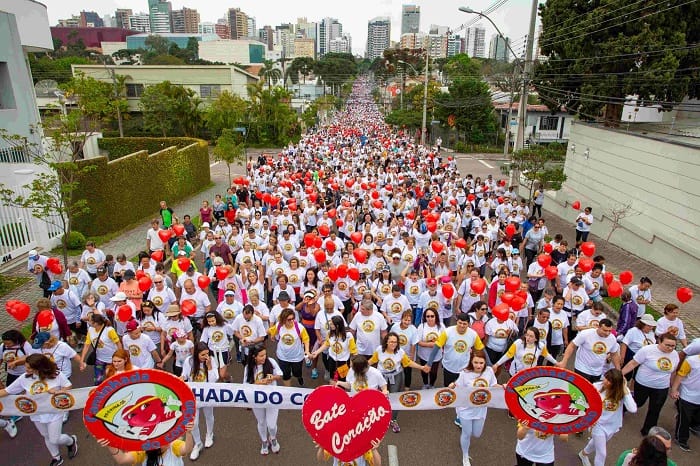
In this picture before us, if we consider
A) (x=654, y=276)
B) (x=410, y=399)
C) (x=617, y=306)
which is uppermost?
(x=410, y=399)

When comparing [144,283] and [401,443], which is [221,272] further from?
[401,443]

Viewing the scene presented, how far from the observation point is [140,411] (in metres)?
3.81

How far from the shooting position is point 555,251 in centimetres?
927

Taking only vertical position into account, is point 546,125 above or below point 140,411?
below

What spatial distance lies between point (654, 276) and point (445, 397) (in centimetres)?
967

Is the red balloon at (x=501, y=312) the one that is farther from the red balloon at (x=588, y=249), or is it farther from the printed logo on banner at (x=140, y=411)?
the printed logo on banner at (x=140, y=411)

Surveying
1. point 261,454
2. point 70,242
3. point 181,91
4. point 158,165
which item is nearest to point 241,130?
point 181,91

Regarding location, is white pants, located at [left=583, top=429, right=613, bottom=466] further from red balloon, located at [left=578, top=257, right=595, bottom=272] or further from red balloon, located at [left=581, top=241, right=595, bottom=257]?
red balloon, located at [left=581, top=241, right=595, bottom=257]

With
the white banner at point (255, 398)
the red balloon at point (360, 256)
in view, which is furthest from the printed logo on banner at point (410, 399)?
the red balloon at point (360, 256)

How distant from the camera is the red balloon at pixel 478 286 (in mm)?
7320

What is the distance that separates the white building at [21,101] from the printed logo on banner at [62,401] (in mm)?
9610

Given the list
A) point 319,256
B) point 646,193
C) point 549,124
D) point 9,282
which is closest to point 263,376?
point 319,256

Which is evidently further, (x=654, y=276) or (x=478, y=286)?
(x=654, y=276)

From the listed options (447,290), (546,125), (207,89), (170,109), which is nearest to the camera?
(447,290)
